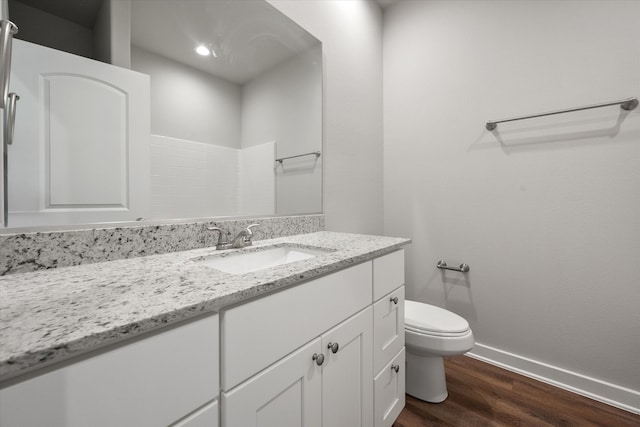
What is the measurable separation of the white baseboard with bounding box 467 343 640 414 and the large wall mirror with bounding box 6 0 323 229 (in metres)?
1.50

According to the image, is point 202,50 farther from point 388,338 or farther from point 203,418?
point 388,338

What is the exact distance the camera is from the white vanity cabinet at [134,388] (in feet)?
1.18

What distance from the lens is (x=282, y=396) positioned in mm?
694

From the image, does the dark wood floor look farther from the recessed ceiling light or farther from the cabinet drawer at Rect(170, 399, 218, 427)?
the recessed ceiling light

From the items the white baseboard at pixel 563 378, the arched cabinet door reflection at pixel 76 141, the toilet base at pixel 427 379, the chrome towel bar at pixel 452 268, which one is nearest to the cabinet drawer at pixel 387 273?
the toilet base at pixel 427 379

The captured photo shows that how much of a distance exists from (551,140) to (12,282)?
2.23m

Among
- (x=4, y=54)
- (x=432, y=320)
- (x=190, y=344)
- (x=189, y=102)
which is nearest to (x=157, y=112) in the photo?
(x=189, y=102)

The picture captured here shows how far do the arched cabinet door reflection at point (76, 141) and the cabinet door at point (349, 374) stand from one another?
2.61ft

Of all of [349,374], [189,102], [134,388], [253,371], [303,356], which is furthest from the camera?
[189,102]

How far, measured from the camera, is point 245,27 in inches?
49.9

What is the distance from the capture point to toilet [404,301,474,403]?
4.28 feet

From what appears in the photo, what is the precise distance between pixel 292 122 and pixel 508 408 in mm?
1800

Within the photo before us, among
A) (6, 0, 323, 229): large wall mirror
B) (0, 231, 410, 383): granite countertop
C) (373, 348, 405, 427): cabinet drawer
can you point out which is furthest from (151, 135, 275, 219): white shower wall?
(373, 348, 405, 427): cabinet drawer

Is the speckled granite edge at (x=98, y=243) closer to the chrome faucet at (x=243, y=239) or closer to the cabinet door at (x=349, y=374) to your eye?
the chrome faucet at (x=243, y=239)
